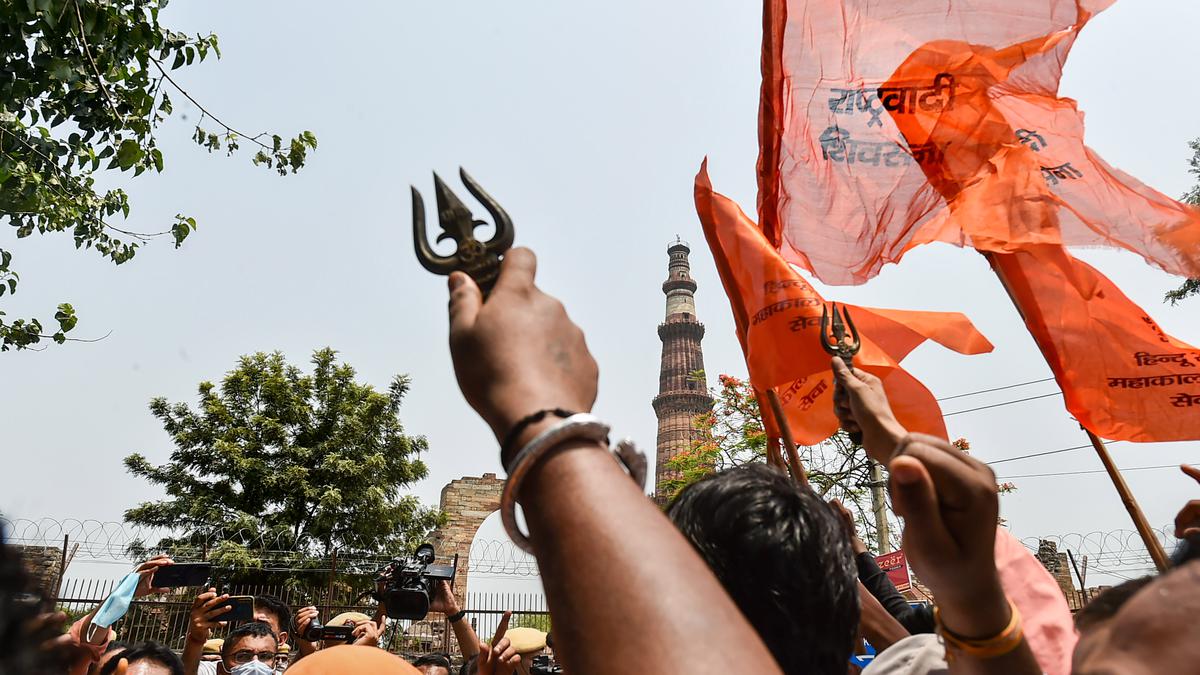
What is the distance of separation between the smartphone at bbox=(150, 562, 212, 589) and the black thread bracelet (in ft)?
10.8

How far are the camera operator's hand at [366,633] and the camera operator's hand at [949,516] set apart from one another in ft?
10.4

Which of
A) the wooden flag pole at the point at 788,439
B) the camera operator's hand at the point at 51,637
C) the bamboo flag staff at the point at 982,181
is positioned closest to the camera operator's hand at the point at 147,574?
the wooden flag pole at the point at 788,439

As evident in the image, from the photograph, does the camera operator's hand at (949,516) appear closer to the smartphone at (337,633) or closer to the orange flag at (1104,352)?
the orange flag at (1104,352)

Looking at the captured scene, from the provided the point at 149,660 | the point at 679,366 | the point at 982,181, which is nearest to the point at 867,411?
the point at 149,660

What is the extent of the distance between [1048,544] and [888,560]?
28.1 feet

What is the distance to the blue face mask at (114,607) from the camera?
9.13 feet

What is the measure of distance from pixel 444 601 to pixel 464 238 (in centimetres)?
300

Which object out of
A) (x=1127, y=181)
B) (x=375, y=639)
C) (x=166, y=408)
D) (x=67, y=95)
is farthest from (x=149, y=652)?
(x=166, y=408)

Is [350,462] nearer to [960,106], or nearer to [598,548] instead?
[960,106]

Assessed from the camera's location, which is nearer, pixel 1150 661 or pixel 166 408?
pixel 1150 661

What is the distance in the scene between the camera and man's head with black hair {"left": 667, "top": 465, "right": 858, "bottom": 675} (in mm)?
1039

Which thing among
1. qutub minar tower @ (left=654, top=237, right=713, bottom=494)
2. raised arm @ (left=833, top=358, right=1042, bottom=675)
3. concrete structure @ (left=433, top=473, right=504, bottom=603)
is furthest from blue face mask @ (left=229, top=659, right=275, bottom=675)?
qutub minar tower @ (left=654, top=237, right=713, bottom=494)

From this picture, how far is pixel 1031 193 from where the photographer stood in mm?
3631

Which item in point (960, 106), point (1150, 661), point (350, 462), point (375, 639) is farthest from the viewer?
point (350, 462)
